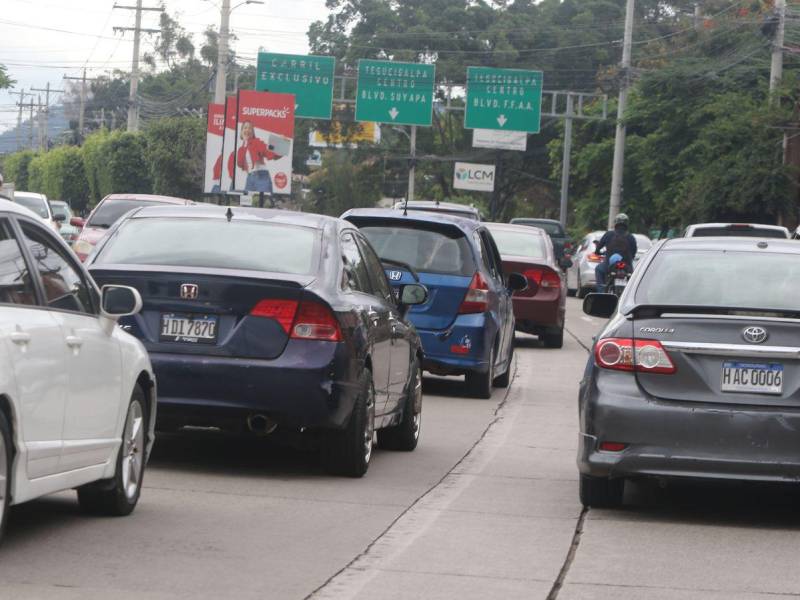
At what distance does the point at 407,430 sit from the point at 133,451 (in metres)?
3.58

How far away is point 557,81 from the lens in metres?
86.9

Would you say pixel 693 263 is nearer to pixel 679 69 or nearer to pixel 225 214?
pixel 225 214

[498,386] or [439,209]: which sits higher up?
[439,209]

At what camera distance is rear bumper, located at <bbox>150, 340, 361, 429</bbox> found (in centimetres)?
968

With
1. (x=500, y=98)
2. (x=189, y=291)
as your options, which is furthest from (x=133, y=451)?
(x=500, y=98)

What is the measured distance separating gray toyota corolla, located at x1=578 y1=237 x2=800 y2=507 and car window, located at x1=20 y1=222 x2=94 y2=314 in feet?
8.66

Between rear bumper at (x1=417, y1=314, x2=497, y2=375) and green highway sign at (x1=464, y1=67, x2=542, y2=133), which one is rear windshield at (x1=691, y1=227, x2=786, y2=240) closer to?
rear bumper at (x1=417, y1=314, x2=497, y2=375)

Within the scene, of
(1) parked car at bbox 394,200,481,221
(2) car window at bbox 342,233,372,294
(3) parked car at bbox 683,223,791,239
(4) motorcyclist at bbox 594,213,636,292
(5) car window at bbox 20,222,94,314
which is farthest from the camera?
(4) motorcyclist at bbox 594,213,636,292

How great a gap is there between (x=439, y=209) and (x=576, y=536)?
15713 mm

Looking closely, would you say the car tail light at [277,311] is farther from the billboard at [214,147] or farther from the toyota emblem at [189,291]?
the billboard at [214,147]

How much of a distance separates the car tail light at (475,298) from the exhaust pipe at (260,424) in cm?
577

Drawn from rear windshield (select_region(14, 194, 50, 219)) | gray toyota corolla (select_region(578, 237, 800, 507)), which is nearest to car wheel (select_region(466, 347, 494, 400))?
gray toyota corolla (select_region(578, 237, 800, 507))

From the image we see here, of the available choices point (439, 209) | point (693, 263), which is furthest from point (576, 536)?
point (439, 209)

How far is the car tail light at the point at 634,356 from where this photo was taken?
28.5 ft
